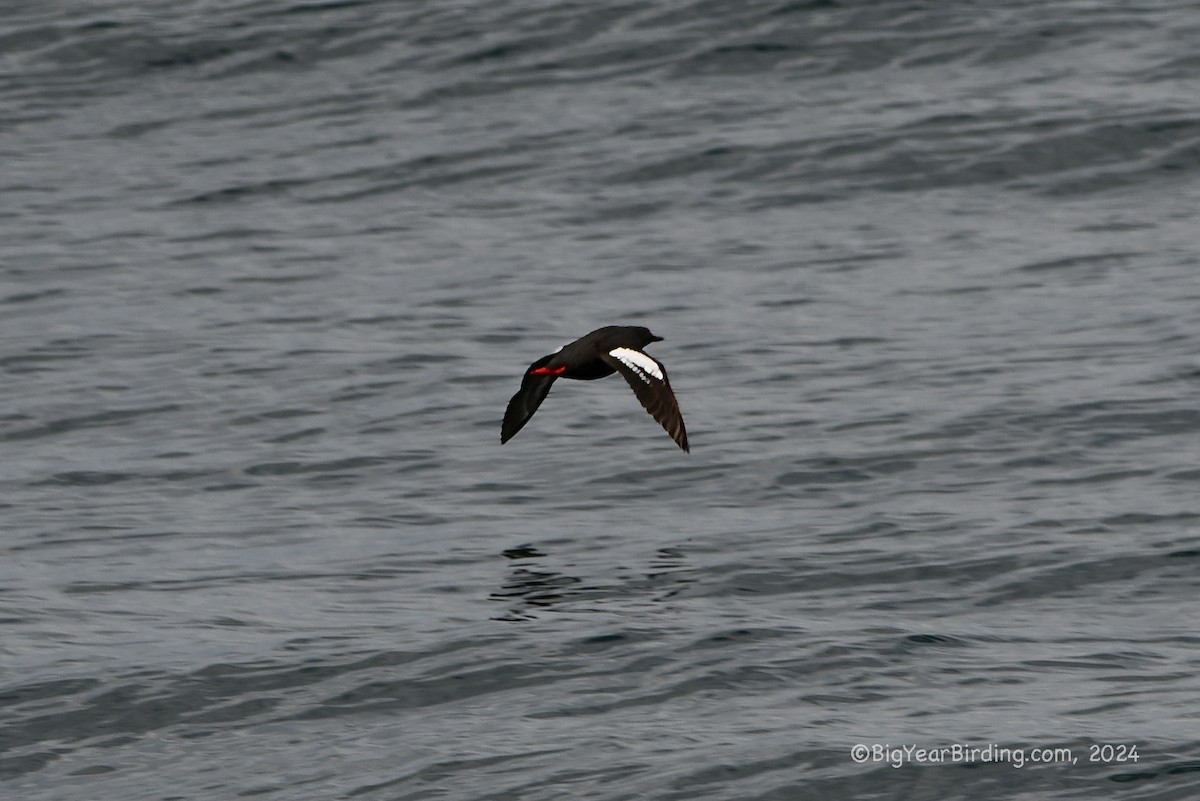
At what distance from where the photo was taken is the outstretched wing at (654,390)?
1209 cm

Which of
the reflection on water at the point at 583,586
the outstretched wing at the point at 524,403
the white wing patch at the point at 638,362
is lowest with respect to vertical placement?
the reflection on water at the point at 583,586

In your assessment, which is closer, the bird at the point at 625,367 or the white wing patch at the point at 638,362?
the bird at the point at 625,367

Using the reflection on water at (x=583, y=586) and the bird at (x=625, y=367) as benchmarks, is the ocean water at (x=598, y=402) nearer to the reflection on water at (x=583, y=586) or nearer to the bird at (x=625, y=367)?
the reflection on water at (x=583, y=586)

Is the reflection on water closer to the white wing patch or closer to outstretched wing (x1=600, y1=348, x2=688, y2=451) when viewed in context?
outstretched wing (x1=600, y1=348, x2=688, y2=451)

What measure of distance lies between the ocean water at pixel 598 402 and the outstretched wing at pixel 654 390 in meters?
0.69

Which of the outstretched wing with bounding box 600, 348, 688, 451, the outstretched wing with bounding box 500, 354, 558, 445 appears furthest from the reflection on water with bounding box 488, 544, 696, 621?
the outstretched wing with bounding box 500, 354, 558, 445

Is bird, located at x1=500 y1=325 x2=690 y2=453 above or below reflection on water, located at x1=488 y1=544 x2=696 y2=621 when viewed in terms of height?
above

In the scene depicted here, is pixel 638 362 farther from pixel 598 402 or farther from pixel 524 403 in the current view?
pixel 598 402

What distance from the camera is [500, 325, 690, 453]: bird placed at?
39.6 feet

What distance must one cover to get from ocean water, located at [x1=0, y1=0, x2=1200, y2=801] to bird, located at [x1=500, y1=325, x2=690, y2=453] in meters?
0.73

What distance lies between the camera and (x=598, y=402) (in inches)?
612

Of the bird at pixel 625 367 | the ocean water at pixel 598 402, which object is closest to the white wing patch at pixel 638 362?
the bird at pixel 625 367

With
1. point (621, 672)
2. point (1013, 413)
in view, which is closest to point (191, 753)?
point (621, 672)

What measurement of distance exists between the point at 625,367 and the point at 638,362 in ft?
0.40
